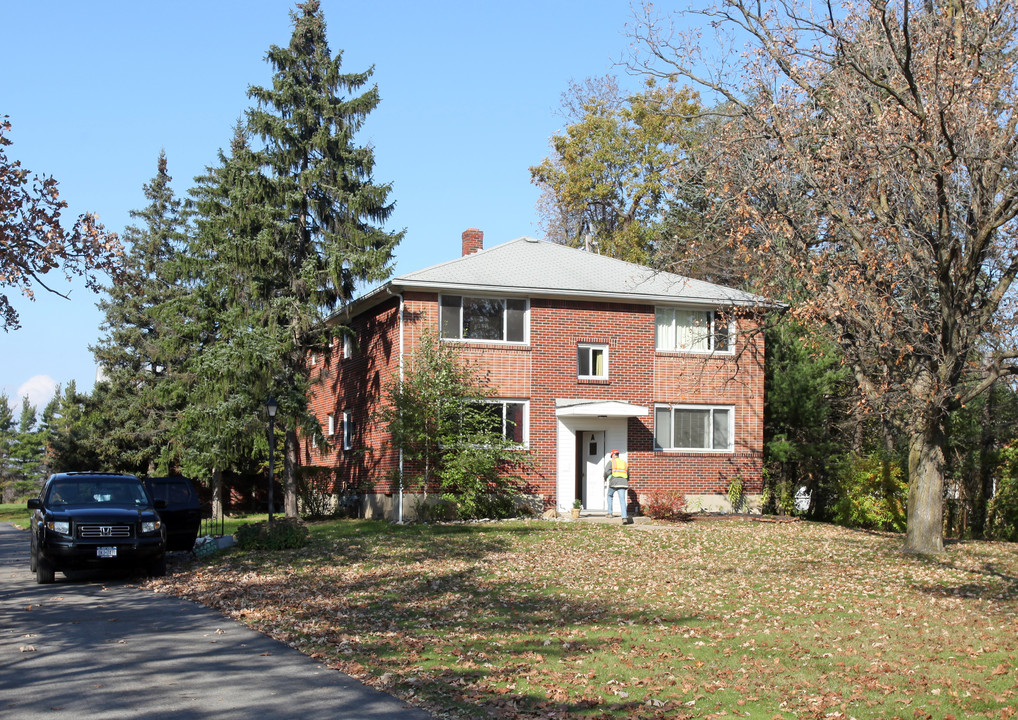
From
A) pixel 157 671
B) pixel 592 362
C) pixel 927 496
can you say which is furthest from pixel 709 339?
pixel 157 671

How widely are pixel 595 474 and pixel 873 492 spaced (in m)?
7.55

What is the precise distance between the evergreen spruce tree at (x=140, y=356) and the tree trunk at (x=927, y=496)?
2846 centimetres

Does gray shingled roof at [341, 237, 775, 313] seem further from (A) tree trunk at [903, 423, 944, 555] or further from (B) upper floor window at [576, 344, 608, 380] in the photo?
(A) tree trunk at [903, 423, 944, 555]

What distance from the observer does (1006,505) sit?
23344 millimetres

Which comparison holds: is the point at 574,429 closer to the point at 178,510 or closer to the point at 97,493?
the point at 178,510

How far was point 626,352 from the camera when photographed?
27.6m

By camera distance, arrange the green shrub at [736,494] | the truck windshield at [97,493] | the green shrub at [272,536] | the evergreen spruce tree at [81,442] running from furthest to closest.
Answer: the evergreen spruce tree at [81,442], the green shrub at [736,494], the green shrub at [272,536], the truck windshield at [97,493]

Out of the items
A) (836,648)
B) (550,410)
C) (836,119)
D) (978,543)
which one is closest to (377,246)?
(550,410)

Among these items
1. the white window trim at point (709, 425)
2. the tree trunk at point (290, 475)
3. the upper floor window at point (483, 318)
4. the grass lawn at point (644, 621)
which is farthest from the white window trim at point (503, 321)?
the grass lawn at point (644, 621)

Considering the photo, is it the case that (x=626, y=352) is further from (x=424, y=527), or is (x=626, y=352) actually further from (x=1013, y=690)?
(x=1013, y=690)

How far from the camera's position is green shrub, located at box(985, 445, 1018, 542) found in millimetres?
23047

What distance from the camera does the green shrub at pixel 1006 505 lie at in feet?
75.6

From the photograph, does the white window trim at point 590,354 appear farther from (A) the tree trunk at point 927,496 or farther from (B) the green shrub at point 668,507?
(A) the tree trunk at point 927,496

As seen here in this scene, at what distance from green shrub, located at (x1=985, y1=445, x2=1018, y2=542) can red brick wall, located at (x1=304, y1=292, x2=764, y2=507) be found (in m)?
6.56
